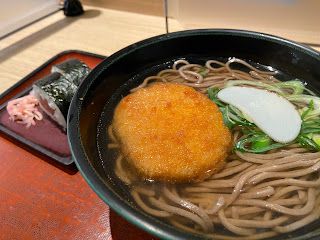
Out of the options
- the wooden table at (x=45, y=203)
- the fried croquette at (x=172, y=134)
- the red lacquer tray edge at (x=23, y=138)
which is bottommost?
the wooden table at (x=45, y=203)

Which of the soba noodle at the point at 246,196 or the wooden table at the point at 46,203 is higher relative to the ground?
the soba noodle at the point at 246,196

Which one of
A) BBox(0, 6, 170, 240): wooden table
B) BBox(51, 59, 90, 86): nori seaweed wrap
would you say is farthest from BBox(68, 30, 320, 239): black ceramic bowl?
BBox(51, 59, 90, 86): nori seaweed wrap

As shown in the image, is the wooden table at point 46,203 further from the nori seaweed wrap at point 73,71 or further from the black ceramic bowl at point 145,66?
the nori seaweed wrap at point 73,71

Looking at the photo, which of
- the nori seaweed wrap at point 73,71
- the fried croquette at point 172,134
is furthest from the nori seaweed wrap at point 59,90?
the fried croquette at point 172,134

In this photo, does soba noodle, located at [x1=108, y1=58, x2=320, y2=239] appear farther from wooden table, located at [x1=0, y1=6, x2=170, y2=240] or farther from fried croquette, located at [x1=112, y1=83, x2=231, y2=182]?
wooden table, located at [x1=0, y1=6, x2=170, y2=240]

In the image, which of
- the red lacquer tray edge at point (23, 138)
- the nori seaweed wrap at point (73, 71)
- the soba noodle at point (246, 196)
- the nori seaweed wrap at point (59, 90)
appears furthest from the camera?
the nori seaweed wrap at point (73, 71)

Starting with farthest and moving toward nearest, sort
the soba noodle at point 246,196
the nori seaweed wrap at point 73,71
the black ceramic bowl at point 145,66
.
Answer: the nori seaweed wrap at point 73,71 → the black ceramic bowl at point 145,66 → the soba noodle at point 246,196

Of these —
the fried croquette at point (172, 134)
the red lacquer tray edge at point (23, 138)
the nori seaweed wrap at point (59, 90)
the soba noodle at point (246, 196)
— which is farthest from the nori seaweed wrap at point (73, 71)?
the soba noodle at point (246, 196)

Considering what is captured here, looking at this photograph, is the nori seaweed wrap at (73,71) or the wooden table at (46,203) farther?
the nori seaweed wrap at (73,71)
